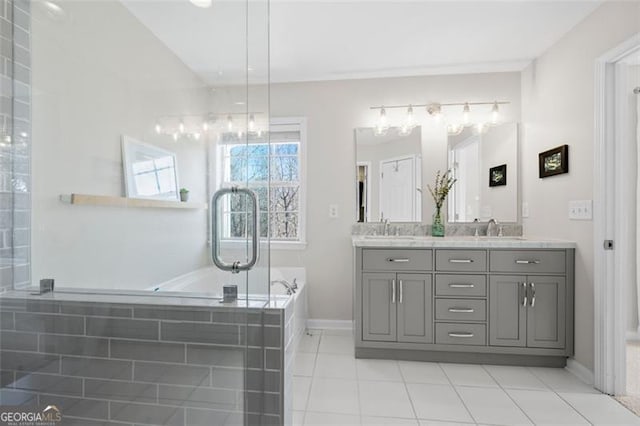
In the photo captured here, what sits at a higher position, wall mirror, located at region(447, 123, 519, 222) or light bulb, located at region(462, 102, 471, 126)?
light bulb, located at region(462, 102, 471, 126)

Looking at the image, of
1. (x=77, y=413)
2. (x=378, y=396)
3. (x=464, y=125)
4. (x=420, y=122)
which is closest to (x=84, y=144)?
(x=77, y=413)

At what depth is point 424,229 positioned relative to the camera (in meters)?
2.87

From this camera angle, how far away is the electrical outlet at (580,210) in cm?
194

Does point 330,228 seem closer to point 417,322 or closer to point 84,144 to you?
point 417,322

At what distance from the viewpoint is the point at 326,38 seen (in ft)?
7.61

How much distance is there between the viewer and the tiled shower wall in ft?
4.38

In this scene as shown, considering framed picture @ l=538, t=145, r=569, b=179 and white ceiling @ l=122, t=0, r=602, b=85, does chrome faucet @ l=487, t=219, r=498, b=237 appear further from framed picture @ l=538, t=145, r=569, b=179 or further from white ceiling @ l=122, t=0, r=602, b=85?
white ceiling @ l=122, t=0, r=602, b=85

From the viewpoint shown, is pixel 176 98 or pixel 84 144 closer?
pixel 84 144

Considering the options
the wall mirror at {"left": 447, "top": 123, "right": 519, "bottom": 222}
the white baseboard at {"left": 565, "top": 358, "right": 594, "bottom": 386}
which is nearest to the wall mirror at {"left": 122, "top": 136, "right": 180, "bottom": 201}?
the wall mirror at {"left": 447, "top": 123, "right": 519, "bottom": 222}

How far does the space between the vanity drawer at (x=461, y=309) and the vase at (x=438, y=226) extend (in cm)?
71

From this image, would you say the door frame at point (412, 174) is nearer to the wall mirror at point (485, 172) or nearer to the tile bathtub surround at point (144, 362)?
the wall mirror at point (485, 172)

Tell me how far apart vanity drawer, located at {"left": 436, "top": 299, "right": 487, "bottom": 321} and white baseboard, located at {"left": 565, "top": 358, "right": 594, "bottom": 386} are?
2.16 feet

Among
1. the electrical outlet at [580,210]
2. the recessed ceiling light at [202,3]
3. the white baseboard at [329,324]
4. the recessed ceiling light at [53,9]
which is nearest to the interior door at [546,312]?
the electrical outlet at [580,210]

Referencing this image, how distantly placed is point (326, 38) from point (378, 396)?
8.49 feet
